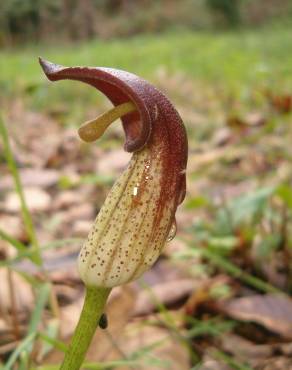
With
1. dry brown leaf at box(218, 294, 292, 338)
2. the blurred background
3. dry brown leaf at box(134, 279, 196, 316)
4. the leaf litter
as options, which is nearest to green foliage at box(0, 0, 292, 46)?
the blurred background

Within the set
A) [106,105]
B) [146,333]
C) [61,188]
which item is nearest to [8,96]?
[106,105]

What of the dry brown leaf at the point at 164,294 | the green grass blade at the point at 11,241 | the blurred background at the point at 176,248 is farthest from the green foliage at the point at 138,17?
the green grass blade at the point at 11,241

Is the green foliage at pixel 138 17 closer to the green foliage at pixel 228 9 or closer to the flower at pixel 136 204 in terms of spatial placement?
the green foliage at pixel 228 9

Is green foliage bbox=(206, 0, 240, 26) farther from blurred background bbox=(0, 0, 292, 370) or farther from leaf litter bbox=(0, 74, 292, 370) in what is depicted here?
leaf litter bbox=(0, 74, 292, 370)

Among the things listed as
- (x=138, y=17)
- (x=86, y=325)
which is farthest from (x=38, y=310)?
(x=138, y=17)

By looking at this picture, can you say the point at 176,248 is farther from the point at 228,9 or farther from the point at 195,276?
the point at 228,9

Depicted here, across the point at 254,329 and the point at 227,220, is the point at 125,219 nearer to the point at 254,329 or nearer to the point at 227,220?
the point at 254,329
